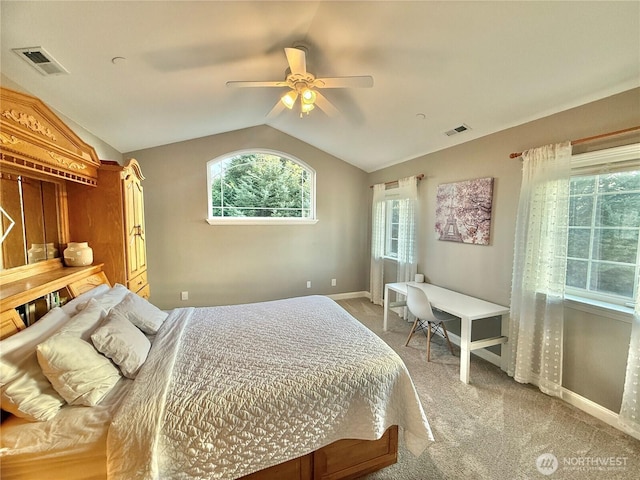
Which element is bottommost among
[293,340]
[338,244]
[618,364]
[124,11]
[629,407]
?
[629,407]

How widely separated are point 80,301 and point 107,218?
805 millimetres

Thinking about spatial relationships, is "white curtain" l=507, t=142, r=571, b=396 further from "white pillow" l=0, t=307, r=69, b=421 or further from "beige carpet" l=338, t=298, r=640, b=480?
"white pillow" l=0, t=307, r=69, b=421

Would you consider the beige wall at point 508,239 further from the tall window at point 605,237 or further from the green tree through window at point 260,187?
the green tree through window at point 260,187

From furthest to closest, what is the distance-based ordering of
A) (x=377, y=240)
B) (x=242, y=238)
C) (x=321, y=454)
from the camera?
(x=377, y=240) < (x=242, y=238) < (x=321, y=454)

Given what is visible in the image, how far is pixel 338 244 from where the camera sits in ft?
16.1

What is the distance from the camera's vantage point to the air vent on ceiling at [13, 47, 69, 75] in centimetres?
156

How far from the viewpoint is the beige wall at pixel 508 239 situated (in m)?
1.99

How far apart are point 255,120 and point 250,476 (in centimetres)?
387

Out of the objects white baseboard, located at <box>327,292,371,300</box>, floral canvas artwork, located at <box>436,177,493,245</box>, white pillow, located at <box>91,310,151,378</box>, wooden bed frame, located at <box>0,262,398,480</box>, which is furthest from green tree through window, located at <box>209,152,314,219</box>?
white pillow, located at <box>91,310,151,378</box>

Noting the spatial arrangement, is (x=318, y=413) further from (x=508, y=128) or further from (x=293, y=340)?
(x=508, y=128)

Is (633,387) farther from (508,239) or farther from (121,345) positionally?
(121,345)

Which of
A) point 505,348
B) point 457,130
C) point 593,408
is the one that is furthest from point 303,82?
point 593,408

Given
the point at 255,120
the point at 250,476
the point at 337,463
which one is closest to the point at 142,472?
the point at 250,476

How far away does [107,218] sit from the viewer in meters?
2.37
